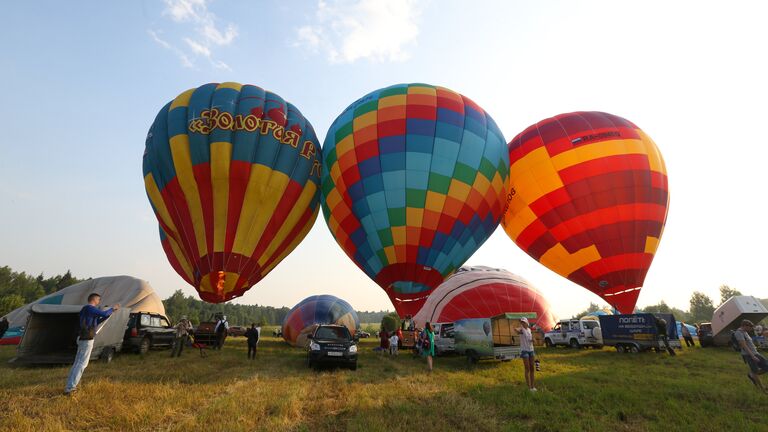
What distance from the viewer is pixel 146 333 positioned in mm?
15805

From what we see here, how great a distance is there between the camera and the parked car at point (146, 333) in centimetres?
1521

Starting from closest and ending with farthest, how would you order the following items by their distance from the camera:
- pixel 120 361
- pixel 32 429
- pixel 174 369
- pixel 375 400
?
pixel 32 429 < pixel 375 400 < pixel 174 369 < pixel 120 361

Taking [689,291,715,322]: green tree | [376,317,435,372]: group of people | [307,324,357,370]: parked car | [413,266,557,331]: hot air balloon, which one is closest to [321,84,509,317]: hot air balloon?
[376,317,435,372]: group of people

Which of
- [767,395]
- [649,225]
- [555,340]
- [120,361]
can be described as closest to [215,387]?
[120,361]

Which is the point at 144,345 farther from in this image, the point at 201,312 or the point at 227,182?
the point at 201,312

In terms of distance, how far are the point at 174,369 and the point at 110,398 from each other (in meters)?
4.38

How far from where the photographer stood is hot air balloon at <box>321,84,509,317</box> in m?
15.2

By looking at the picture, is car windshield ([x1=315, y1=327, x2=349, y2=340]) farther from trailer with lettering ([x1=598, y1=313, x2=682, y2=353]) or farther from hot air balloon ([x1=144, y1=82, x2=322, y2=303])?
trailer with lettering ([x1=598, y1=313, x2=682, y2=353])

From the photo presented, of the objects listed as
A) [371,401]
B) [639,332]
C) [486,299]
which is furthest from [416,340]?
[371,401]

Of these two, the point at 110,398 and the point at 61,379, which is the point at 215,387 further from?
the point at 61,379

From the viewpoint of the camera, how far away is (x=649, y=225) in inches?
691

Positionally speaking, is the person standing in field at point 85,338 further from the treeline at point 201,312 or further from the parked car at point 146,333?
the treeline at point 201,312

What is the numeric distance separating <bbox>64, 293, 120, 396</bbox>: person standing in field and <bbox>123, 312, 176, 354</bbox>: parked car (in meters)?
9.75

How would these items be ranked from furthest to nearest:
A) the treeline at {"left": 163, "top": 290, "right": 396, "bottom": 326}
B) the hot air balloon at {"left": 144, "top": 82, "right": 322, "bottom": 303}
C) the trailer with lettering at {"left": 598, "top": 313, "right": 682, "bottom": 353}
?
the treeline at {"left": 163, "top": 290, "right": 396, "bottom": 326}
the trailer with lettering at {"left": 598, "top": 313, "right": 682, "bottom": 353}
the hot air balloon at {"left": 144, "top": 82, "right": 322, "bottom": 303}
